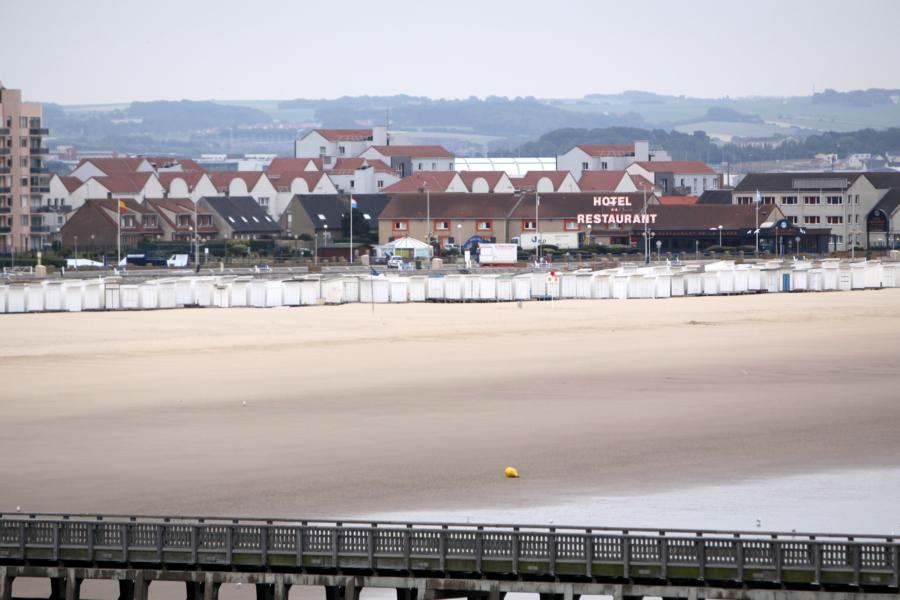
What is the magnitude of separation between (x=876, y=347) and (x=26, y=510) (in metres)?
30.2

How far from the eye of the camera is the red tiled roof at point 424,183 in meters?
136

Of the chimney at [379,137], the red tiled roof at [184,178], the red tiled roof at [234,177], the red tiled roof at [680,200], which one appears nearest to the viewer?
the red tiled roof at [184,178]

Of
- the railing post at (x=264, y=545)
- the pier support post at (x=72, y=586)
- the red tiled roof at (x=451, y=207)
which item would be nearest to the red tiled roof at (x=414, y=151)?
the red tiled roof at (x=451, y=207)

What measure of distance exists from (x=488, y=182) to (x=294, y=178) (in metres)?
17.5

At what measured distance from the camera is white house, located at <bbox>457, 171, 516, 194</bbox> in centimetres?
14012

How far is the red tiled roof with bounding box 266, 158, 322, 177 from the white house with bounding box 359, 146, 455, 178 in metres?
8.12

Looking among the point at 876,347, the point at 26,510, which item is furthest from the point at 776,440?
the point at 876,347

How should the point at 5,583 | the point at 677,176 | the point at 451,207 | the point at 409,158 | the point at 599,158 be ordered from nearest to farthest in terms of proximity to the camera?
the point at 5,583
the point at 451,207
the point at 677,176
the point at 409,158
the point at 599,158

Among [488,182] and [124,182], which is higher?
[488,182]

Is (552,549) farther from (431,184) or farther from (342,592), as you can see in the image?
(431,184)

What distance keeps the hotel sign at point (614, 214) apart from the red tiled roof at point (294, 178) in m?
32.6

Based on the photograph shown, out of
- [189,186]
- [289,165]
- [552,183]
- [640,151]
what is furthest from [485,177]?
[640,151]

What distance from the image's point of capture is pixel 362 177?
499 ft

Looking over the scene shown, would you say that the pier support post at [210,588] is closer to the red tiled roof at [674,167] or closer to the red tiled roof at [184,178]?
the red tiled roof at [184,178]
